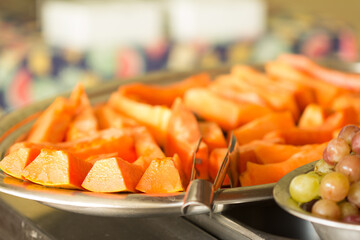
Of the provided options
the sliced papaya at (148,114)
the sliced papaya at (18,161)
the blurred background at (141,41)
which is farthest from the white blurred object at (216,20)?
the sliced papaya at (18,161)

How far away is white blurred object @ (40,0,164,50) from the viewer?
2.16 meters

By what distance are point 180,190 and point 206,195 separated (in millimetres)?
108

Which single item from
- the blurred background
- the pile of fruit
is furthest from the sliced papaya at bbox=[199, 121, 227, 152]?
the blurred background

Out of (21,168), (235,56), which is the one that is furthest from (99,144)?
(235,56)

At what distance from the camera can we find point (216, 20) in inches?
88.7

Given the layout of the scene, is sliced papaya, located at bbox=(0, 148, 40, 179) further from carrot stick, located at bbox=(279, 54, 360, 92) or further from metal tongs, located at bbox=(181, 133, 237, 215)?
carrot stick, located at bbox=(279, 54, 360, 92)

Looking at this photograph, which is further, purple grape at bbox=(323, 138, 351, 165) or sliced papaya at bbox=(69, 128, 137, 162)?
sliced papaya at bbox=(69, 128, 137, 162)

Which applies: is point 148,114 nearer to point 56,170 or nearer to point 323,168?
point 56,170

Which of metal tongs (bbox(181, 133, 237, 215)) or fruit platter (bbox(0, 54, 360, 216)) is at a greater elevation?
metal tongs (bbox(181, 133, 237, 215))

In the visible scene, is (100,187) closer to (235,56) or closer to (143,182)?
(143,182)

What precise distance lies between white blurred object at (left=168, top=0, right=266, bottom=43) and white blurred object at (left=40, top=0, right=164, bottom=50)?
0.32ft

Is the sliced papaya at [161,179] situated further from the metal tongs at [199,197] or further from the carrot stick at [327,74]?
the carrot stick at [327,74]

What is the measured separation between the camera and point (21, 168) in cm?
74

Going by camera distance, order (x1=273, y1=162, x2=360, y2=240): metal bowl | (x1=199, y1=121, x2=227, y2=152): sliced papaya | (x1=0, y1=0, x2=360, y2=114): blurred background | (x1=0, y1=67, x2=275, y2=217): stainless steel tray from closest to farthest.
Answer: (x1=273, y1=162, x2=360, y2=240): metal bowl → (x1=0, y1=67, x2=275, y2=217): stainless steel tray → (x1=199, y1=121, x2=227, y2=152): sliced papaya → (x1=0, y1=0, x2=360, y2=114): blurred background
